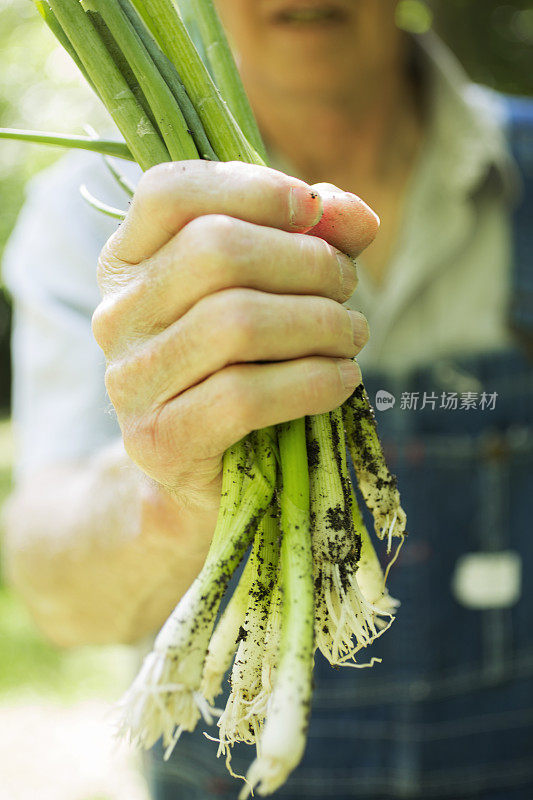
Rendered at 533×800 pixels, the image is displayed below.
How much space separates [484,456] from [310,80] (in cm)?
69

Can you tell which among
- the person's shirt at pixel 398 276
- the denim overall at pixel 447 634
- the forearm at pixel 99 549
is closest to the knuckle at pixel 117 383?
the forearm at pixel 99 549

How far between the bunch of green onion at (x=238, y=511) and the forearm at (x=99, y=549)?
0.14 meters

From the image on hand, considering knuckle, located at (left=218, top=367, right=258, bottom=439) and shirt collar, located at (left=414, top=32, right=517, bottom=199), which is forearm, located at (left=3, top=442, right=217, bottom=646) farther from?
shirt collar, located at (left=414, top=32, right=517, bottom=199)

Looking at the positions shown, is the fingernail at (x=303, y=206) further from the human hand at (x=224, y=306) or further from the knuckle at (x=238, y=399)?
the knuckle at (x=238, y=399)

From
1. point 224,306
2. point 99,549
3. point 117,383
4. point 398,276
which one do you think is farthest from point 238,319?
point 398,276

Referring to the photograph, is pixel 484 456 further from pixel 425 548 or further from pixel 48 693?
pixel 48 693

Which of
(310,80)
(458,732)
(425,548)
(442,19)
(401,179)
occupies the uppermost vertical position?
(310,80)

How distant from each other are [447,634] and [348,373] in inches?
34.2

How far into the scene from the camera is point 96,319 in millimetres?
496

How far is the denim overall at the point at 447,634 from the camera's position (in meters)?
1.16

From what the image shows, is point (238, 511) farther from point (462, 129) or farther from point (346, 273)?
point (462, 129)

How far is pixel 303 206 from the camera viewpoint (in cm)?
46

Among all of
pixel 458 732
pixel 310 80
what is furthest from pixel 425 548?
pixel 310 80

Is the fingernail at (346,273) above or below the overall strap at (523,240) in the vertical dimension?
above
